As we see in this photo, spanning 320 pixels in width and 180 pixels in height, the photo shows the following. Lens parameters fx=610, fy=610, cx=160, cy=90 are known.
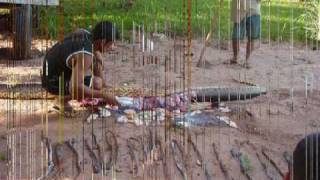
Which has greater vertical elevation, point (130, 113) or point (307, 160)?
point (307, 160)

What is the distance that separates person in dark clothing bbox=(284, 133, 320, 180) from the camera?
1.91 metres

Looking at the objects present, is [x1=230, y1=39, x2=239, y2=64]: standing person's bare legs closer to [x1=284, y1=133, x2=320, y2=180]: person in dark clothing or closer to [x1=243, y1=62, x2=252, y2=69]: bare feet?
[x1=243, y1=62, x2=252, y2=69]: bare feet

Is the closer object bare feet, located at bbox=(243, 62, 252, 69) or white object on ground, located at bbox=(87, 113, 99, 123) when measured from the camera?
white object on ground, located at bbox=(87, 113, 99, 123)

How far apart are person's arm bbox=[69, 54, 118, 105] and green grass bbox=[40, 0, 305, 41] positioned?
4725mm

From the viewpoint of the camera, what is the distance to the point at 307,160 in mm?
1948

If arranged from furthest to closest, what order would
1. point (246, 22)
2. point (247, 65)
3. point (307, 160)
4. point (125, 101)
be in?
point (246, 22) < point (247, 65) < point (125, 101) < point (307, 160)

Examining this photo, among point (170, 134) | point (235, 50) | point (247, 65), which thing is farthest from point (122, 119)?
point (235, 50)

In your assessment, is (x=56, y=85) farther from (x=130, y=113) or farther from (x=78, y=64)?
(x=130, y=113)

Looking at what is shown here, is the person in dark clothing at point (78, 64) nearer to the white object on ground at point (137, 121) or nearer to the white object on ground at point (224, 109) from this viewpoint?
the white object on ground at point (137, 121)

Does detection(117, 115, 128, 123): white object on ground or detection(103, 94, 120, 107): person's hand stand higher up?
detection(103, 94, 120, 107): person's hand

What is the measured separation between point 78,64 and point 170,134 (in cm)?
96

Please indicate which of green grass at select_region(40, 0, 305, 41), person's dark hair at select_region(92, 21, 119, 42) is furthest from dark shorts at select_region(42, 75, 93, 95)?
green grass at select_region(40, 0, 305, 41)

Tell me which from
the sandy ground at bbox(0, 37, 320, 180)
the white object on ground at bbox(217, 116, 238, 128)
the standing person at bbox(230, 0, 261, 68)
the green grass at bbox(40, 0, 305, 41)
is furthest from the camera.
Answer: the green grass at bbox(40, 0, 305, 41)

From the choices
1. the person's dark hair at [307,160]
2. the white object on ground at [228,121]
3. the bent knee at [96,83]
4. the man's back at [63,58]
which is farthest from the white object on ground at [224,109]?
the person's dark hair at [307,160]
